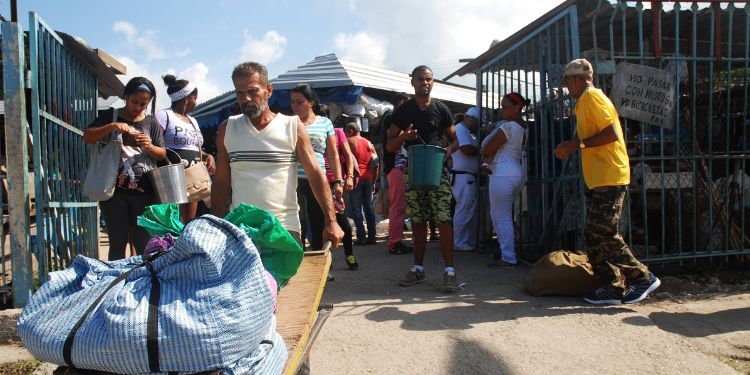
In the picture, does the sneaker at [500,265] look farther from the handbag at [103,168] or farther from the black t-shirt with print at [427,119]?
the handbag at [103,168]

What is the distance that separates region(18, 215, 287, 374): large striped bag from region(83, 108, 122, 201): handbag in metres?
2.29

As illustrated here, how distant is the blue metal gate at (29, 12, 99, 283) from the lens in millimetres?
4254

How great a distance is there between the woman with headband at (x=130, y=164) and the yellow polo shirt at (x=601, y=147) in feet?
10.9

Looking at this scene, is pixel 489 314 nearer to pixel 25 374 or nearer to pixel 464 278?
pixel 464 278

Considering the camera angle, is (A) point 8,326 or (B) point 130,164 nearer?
(A) point 8,326

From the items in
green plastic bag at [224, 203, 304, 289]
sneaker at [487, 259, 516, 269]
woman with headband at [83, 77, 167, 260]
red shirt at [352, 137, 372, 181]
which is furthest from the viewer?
red shirt at [352, 137, 372, 181]

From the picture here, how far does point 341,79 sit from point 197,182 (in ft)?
20.7

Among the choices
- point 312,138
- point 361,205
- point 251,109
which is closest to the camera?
point 251,109

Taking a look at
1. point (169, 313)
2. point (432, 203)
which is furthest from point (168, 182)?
point (169, 313)

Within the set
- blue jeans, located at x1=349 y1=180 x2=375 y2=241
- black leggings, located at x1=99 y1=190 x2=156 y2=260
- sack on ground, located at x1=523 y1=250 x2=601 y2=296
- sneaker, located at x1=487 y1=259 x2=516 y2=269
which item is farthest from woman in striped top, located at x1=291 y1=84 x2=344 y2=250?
blue jeans, located at x1=349 y1=180 x2=375 y2=241

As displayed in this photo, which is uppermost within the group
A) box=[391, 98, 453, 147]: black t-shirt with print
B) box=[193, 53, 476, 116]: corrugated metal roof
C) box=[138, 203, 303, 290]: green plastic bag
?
box=[193, 53, 476, 116]: corrugated metal roof

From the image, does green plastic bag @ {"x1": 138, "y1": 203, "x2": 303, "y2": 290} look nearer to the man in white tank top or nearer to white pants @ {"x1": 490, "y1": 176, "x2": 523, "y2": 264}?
the man in white tank top

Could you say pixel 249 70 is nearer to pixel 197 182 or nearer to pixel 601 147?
pixel 197 182

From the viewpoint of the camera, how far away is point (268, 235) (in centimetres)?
241
